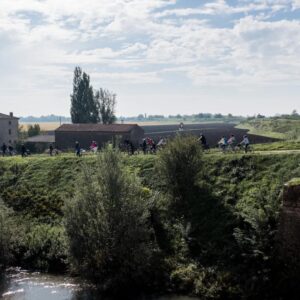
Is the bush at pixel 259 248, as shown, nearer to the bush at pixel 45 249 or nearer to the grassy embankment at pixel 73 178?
the grassy embankment at pixel 73 178

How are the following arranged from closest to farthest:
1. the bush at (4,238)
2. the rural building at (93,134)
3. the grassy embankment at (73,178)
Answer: the bush at (4,238), the grassy embankment at (73,178), the rural building at (93,134)

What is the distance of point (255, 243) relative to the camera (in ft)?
83.3

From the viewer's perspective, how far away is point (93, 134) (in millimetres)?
63969

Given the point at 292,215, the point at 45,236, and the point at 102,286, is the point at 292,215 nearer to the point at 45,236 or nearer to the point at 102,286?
the point at 102,286

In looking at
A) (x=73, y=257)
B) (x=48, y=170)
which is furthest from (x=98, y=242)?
(x=48, y=170)

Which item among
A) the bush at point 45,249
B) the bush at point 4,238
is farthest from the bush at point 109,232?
the bush at point 4,238

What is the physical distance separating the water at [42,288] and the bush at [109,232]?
1113mm

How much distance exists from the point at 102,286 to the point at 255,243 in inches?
316

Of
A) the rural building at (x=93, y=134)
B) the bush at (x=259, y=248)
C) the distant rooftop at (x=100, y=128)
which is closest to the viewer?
the bush at (x=259, y=248)

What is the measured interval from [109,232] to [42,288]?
512 cm

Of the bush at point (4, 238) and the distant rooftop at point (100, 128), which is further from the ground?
the distant rooftop at point (100, 128)

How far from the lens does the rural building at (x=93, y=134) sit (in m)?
62.6

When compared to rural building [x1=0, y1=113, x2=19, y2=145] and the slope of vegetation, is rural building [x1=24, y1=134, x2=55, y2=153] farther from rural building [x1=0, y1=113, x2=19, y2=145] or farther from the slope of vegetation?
the slope of vegetation

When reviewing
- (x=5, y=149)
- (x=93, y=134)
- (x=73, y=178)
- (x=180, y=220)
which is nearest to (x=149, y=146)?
(x=73, y=178)
